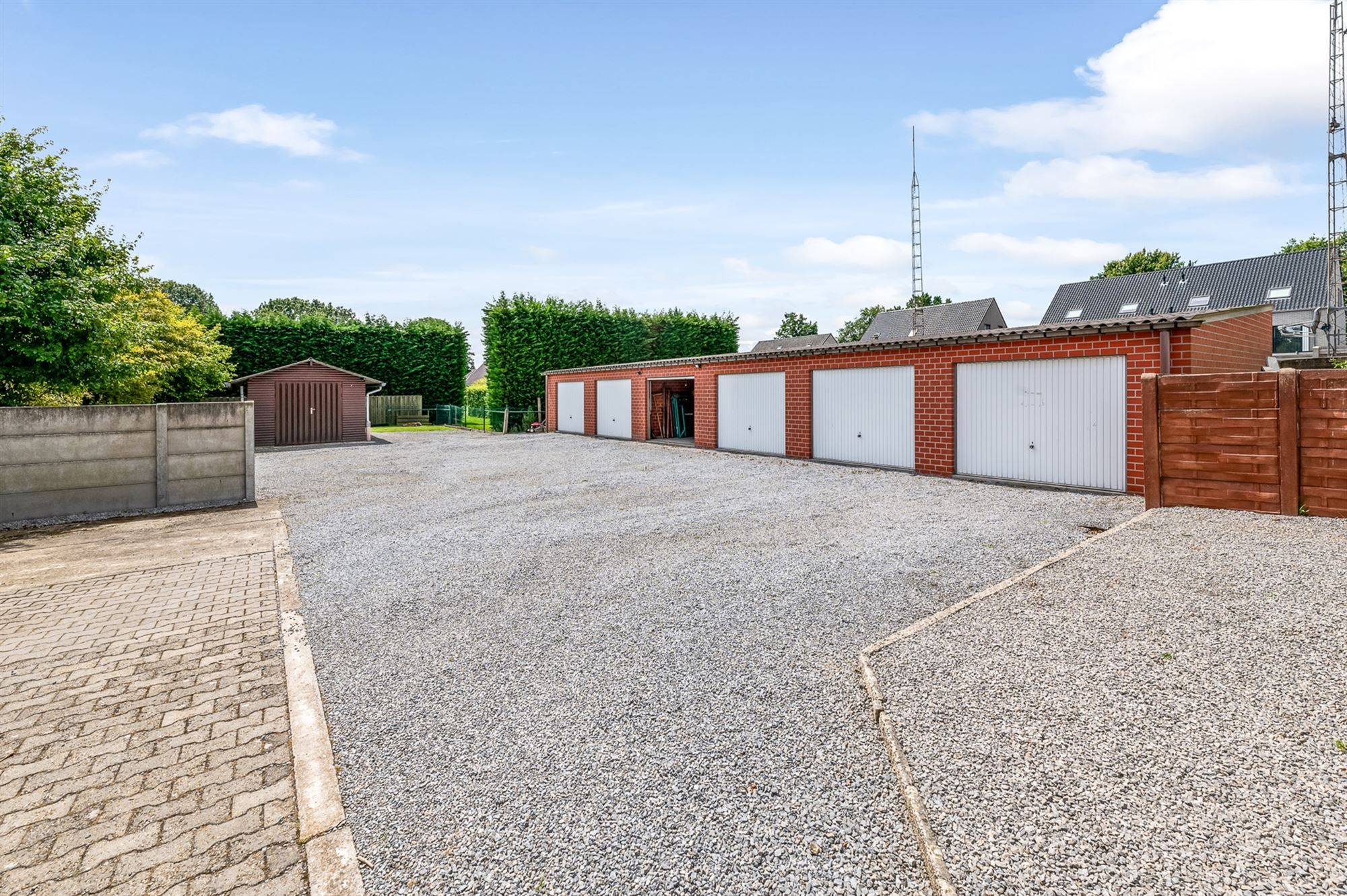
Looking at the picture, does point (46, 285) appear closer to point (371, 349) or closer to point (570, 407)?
point (570, 407)

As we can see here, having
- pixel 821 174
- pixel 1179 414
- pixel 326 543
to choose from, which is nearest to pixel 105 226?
pixel 326 543

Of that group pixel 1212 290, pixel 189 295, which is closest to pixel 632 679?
pixel 1212 290

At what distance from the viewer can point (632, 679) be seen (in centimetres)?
369

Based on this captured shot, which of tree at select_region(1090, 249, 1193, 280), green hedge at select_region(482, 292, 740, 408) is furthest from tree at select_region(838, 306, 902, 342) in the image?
green hedge at select_region(482, 292, 740, 408)

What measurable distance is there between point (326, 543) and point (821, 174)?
12271 mm

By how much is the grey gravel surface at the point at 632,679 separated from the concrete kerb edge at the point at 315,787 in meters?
0.07

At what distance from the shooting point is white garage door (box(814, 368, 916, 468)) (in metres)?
12.7

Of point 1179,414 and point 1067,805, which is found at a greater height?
point 1179,414

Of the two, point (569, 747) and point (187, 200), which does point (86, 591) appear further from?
point (187, 200)

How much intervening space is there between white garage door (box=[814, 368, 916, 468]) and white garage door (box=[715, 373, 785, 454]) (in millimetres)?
1126

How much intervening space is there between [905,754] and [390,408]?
30357mm

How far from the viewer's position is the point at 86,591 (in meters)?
5.54

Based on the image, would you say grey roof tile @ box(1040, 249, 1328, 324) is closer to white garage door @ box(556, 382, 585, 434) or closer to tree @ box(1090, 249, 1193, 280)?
tree @ box(1090, 249, 1193, 280)

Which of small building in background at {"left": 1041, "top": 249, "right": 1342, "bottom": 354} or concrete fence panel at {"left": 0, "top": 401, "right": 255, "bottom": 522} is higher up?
small building in background at {"left": 1041, "top": 249, "right": 1342, "bottom": 354}
